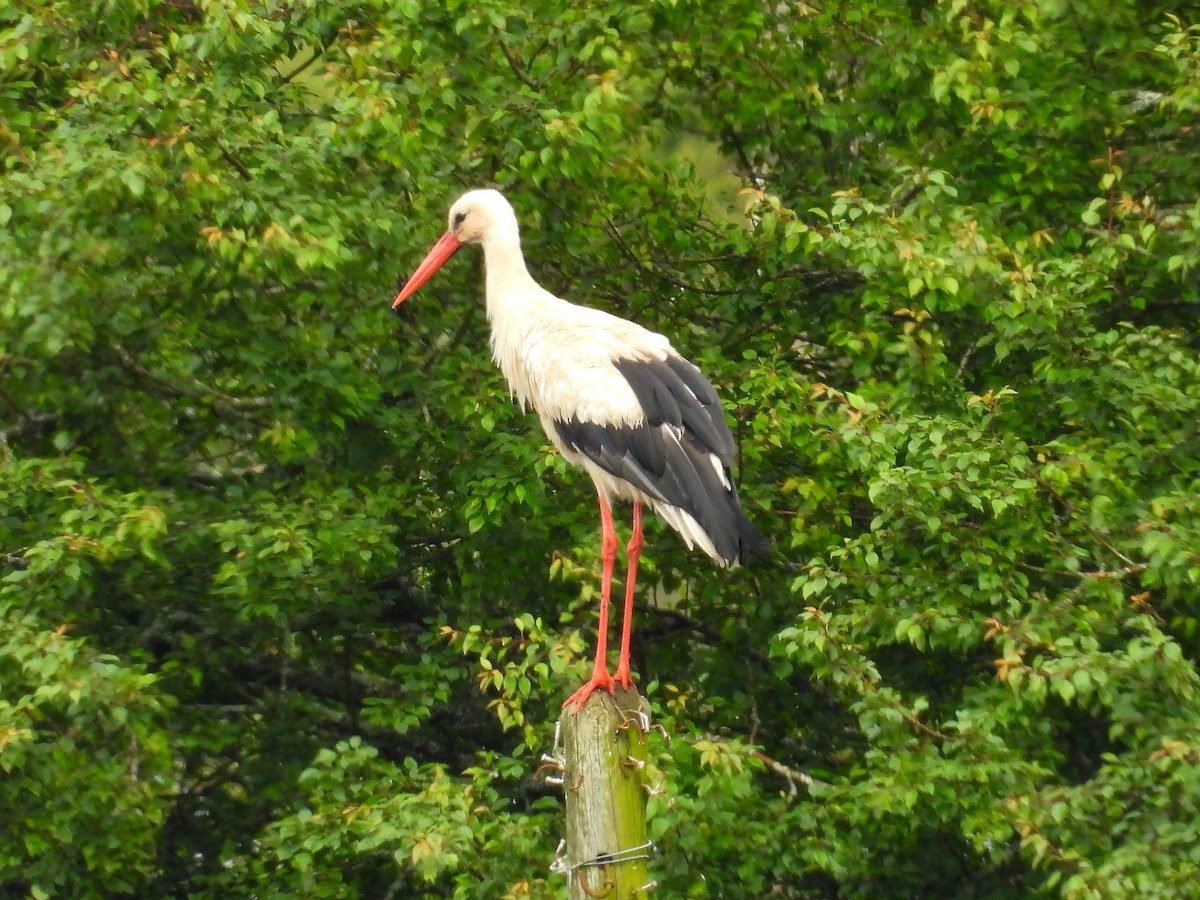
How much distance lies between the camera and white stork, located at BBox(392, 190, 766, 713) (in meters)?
5.35

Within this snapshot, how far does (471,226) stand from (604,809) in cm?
272

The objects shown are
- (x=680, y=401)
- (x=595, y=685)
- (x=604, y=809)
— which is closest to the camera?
(x=604, y=809)

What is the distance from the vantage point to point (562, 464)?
655cm

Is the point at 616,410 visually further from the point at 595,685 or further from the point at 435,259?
the point at 435,259

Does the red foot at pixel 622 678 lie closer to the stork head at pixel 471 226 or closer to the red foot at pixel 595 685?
the red foot at pixel 595 685

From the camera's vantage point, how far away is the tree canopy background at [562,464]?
6.08 meters

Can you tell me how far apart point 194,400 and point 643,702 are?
3.02 metres

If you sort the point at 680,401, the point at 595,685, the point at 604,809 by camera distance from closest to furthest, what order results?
the point at 604,809, the point at 595,685, the point at 680,401

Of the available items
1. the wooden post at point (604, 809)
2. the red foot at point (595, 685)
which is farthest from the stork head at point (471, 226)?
the wooden post at point (604, 809)

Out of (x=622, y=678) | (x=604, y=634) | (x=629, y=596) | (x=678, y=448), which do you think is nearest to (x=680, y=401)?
(x=678, y=448)

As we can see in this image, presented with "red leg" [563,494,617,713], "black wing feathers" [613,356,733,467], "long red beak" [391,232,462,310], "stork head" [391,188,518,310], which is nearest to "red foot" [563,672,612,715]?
"red leg" [563,494,617,713]

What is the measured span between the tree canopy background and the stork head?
A: 26cm

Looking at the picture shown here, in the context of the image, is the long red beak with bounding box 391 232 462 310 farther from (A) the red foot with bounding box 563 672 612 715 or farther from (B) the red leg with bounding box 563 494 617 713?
(A) the red foot with bounding box 563 672 612 715

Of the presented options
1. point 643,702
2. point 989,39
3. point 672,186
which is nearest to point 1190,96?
point 989,39
